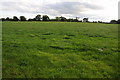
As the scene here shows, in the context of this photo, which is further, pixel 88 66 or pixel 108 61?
pixel 108 61

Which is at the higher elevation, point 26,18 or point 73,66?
point 26,18

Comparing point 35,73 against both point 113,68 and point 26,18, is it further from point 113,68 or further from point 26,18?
point 26,18

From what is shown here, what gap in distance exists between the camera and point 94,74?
266 inches

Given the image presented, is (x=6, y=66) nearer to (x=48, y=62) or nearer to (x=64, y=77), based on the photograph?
(x=48, y=62)

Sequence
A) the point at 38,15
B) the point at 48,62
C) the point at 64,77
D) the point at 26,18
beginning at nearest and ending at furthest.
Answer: the point at 64,77
the point at 48,62
the point at 26,18
the point at 38,15

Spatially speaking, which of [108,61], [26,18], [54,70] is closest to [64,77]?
[54,70]

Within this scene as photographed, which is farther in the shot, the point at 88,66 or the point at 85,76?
the point at 88,66

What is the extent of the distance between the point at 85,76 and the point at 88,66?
1.35 m

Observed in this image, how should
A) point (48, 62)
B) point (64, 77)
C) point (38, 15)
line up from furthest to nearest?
point (38, 15), point (48, 62), point (64, 77)

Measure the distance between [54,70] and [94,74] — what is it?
2.28 meters

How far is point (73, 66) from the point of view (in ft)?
25.3

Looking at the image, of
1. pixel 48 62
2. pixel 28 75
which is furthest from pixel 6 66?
pixel 48 62

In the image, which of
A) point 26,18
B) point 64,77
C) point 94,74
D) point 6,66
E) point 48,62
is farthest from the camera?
point 26,18

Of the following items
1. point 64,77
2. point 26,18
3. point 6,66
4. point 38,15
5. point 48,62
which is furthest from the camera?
point 38,15
